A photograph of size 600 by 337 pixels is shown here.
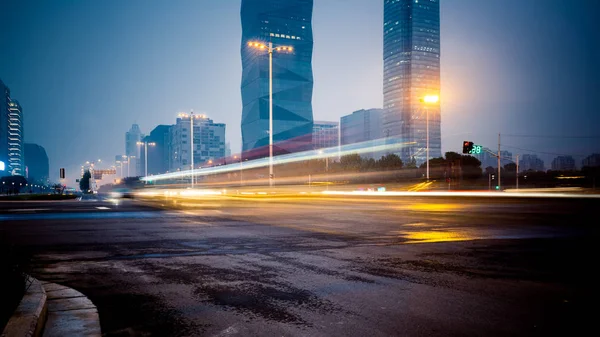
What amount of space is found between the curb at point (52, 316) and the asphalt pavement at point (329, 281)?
0.53ft

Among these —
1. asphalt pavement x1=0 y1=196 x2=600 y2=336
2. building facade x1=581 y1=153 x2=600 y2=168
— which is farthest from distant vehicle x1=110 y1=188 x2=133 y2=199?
building facade x1=581 y1=153 x2=600 y2=168

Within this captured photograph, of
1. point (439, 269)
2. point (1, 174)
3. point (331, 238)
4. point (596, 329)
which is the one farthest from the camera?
point (1, 174)

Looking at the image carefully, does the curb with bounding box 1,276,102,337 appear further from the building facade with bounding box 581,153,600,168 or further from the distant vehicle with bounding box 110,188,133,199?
the building facade with bounding box 581,153,600,168

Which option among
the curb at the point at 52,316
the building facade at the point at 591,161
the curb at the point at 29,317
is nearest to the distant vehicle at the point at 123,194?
the curb at the point at 52,316

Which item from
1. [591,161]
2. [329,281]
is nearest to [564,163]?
[591,161]

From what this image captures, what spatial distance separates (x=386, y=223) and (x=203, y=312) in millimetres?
10778

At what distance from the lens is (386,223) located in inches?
572

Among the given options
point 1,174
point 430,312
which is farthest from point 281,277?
point 1,174

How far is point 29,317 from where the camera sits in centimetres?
368

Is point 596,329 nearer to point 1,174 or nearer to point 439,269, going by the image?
point 439,269

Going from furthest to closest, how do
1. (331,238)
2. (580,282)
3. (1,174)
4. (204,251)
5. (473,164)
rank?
Answer: (1,174) → (473,164) → (331,238) → (204,251) → (580,282)

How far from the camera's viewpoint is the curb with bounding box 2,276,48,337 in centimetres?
335

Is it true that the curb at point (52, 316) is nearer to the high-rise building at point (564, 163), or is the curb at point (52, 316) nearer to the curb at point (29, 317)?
the curb at point (29, 317)

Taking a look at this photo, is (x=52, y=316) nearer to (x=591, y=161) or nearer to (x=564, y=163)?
(x=591, y=161)
